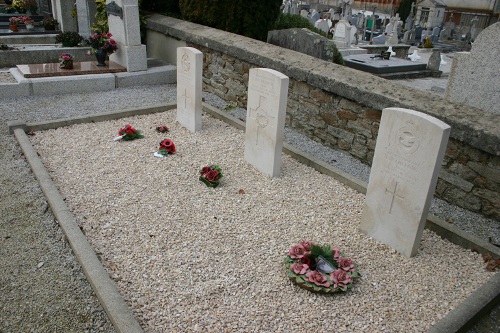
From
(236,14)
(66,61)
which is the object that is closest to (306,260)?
(66,61)

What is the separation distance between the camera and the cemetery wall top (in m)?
4.26

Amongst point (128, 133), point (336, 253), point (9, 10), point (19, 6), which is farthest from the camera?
point (9, 10)

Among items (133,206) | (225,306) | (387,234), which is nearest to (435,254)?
(387,234)

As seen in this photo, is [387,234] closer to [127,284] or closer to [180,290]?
[180,290]

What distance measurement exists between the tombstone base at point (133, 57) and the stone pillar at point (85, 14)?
2.95 metres

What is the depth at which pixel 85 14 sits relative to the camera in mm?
11078

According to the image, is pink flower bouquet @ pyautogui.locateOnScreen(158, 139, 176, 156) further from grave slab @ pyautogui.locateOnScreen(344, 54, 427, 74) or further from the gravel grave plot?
grave slab @ pyautogui.locateOnScreen(344, 54, 427, 74)

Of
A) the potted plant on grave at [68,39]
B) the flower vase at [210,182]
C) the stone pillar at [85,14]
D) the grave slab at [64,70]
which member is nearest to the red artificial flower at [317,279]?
the flower vase at [210,182]

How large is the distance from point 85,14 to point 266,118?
27.1 feet

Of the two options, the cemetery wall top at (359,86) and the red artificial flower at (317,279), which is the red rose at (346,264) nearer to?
the red artificial flower at (317,279)

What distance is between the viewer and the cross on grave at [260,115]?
5.05m

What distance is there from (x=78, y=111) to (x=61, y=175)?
2.43 meters

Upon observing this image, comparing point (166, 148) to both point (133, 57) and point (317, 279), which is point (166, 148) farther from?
point (133, 57)

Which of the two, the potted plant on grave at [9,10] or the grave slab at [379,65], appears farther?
the potted plant on grave at [9,10]
